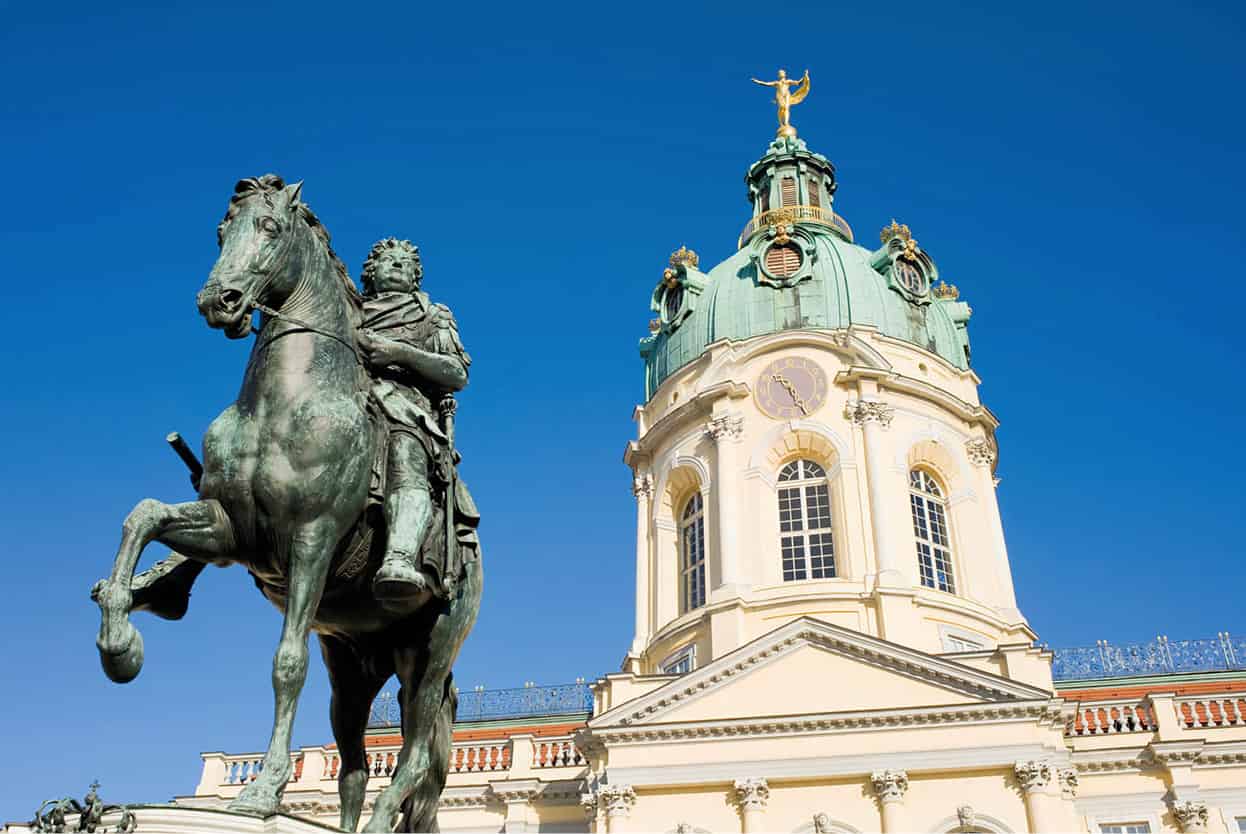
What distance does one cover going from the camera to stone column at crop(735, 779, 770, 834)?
95.2ft

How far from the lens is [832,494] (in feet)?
125

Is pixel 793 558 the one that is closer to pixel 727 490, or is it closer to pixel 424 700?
pixel 727 490

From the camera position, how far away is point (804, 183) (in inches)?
1955

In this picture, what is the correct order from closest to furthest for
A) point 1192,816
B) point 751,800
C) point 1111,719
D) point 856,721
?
point 751,800 < point 856,721 < point 1192,816 < point 1111,719

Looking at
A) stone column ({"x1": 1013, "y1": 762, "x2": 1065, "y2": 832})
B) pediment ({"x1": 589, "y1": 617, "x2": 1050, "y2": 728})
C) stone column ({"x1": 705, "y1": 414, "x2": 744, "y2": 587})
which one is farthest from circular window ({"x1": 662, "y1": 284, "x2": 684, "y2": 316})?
stone column ({"x1": 1013, "y1": 762, "x2": 1065, "y2": 832})

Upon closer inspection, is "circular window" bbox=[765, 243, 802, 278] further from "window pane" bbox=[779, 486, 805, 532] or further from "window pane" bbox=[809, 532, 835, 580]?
"window pane" bbox=[809, 532, 835, 580]


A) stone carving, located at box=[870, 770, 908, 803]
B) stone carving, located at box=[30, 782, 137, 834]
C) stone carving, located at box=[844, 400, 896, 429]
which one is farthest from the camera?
stone carving, located at box=[844, 400, 896, 429]

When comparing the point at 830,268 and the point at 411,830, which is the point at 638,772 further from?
the point at 411,830

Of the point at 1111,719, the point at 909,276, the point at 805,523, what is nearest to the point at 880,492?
the point at 805,523

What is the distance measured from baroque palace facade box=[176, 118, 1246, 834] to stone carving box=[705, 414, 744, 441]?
147 millimetres

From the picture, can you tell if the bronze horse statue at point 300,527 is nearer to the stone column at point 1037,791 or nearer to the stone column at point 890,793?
the stone column at point 890,793

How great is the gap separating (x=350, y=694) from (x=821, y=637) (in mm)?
25333

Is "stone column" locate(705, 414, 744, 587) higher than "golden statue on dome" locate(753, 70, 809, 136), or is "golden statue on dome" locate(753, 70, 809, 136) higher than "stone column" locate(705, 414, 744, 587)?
"golden statue on dome" locate(753, 70, 809, 136)

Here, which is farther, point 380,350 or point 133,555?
point 380,350
